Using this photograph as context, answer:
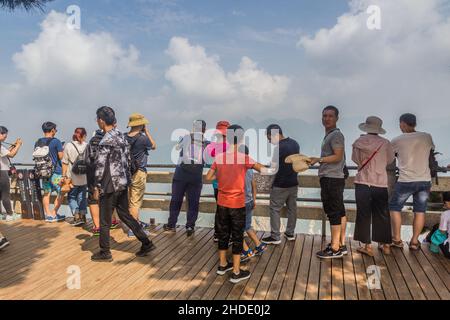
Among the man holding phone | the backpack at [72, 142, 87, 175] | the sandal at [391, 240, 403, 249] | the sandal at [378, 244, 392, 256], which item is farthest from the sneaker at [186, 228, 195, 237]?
the sandal at [391, 240, 403, 249]

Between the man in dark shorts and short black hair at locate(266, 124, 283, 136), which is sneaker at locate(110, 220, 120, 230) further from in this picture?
the man in dark shorts

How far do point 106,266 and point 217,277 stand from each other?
167 centimetres

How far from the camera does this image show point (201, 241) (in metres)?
5.86

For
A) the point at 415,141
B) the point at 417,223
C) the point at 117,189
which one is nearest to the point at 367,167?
the point at 415,141

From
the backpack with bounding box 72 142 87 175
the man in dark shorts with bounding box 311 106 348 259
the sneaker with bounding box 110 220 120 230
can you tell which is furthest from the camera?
the sneaker with bounding box 110 220 120 230

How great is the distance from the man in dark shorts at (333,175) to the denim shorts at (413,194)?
105 cm

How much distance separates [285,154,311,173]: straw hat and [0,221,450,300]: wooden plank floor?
137cm

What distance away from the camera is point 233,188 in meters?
4.09

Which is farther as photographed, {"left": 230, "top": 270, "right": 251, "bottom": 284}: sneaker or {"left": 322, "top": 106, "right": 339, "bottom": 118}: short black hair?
{"left": 322, "top": 106, "right": 339, "bottom": 118}: short black hair

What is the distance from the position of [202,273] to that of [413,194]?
3.54 m

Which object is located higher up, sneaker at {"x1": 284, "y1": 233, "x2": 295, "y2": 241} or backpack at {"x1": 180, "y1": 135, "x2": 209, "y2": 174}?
backpack at {"x1": 180, "y1": 135, "x2": 209, "y2": 174}

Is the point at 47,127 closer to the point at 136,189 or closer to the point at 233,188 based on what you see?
the point at 136,189

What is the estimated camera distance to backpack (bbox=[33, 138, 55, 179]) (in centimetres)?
700
